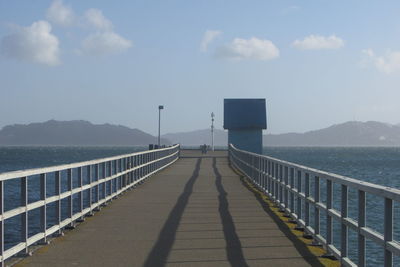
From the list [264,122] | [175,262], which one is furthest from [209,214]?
[264,122]

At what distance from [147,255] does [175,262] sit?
0.65 meters

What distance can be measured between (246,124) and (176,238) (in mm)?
51762

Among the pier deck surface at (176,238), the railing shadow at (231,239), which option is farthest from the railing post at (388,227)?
the railing shadow at (231,239)

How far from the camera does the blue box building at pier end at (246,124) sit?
2414 inches

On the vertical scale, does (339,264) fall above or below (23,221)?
below

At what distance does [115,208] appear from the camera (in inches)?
585

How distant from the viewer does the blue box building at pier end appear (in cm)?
6131

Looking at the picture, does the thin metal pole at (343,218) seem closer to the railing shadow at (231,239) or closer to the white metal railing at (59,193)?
the railing shadow at (231,239)

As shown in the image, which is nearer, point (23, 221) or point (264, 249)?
point (23, 221)

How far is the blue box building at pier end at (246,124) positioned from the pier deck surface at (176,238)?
44794mm

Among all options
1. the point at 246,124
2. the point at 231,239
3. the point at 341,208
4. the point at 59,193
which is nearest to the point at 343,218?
the point at 341,208

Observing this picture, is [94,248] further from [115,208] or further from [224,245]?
[115,208]

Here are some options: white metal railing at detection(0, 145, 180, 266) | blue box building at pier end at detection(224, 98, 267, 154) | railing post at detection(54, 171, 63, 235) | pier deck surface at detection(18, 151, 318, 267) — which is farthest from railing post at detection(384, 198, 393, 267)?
blue box building at pier end at detection(224, 98, 267, 154)

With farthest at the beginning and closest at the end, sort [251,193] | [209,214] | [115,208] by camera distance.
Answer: [251,193]
[115,208]
[209,214]
